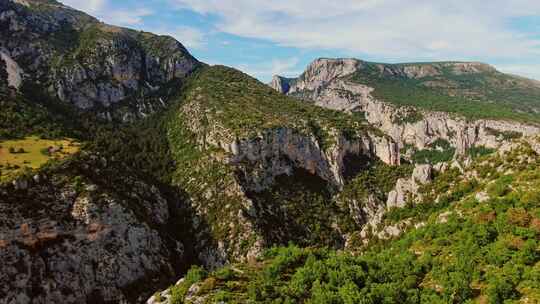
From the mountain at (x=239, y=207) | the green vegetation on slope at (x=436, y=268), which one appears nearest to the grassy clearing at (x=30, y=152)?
the mountain at (x=239, y=207)

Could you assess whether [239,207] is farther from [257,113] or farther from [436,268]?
[436,268]

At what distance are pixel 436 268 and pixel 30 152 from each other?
3878 inches

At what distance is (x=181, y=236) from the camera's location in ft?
396

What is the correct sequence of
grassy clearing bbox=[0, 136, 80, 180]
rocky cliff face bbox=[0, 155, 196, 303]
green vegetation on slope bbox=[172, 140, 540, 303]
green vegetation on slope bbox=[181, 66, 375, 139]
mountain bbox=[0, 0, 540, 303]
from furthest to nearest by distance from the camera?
green vegetation on slope bbox=[181, 66, 375, 139], grassy clearing bbox=[0, 136, 80, 180], rocky cliff face bbox=[0, 155, 196, 303], mountain bbox=[0, 0, 540, 303], green vegetation on slope bbox=[172, 140, 540, 303]

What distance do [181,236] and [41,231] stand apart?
4437 cm

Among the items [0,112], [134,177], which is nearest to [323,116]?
[134,177]

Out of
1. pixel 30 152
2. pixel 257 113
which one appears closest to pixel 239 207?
pixel 257 113

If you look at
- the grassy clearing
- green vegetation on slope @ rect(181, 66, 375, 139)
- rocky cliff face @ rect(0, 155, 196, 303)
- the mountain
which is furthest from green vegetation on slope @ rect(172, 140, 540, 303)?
green vegetation on slope @ rect(181, 66, 375, 139)

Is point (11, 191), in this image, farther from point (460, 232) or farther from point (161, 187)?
point (460, 232)

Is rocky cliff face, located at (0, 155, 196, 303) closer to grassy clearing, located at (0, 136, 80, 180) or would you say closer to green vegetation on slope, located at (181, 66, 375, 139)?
grassy clearing, located at (0, 136, 80, 180)

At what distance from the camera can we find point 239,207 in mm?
120500

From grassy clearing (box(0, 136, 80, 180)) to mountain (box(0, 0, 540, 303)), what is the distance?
54cm

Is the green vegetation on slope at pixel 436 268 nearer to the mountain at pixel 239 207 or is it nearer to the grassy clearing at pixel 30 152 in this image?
the mountain at pixel 239 207

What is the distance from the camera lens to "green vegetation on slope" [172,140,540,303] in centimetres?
3831
